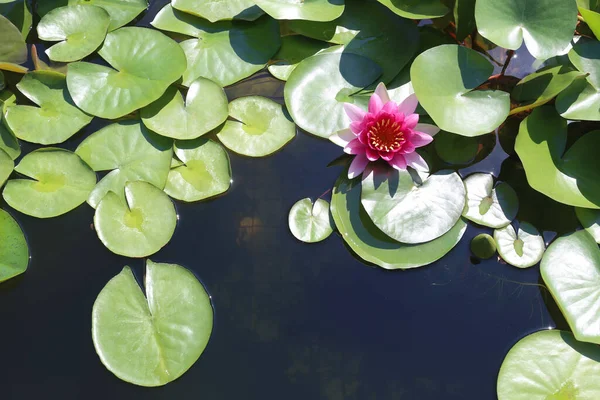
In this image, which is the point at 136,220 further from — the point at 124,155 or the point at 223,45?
the point at 223,45

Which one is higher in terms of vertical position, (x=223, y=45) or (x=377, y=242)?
(x=223, y=45)

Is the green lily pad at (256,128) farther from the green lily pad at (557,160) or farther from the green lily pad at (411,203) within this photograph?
the green lily pad at (557,160)

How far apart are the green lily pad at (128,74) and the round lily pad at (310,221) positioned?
893 millimetres

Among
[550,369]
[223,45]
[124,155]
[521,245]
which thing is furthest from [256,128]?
[550,369]

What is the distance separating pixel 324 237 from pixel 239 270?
1.38 ft

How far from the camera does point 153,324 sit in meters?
2.02

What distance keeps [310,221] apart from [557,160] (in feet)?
3.84

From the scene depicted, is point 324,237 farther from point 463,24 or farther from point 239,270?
point 463,24

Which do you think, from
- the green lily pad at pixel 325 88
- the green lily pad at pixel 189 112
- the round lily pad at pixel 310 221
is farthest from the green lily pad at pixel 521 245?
the green lily pad at pixel 189 112

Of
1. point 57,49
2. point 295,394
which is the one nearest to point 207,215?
point 295,394

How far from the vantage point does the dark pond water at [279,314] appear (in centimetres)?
199

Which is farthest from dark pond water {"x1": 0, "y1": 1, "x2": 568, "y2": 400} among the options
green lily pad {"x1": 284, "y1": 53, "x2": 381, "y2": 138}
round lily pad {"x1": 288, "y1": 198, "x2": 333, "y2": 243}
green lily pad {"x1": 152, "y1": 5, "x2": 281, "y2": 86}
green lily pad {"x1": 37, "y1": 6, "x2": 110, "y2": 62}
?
green lily pad {"x1": 37, "y1": 6, "x2": 110, "y2": 62}

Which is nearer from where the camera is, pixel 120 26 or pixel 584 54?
pixel 584 54

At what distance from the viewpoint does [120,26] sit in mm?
2756
